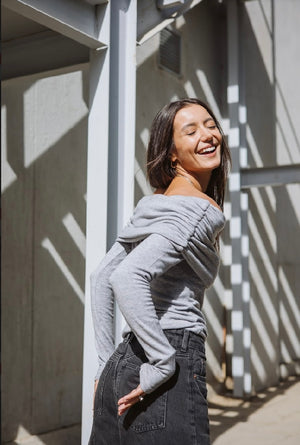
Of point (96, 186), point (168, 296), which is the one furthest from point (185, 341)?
point (96, 186)

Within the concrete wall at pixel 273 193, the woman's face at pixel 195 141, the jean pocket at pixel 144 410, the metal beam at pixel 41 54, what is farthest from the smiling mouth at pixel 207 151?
the concrete wall at pixel 273 193

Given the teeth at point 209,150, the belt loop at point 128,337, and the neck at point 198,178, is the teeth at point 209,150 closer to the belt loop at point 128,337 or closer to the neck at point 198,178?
the neck at point 198,178

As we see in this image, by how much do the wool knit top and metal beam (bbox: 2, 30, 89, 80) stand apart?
2.73 meters

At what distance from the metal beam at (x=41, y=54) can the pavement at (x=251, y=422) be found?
9.64 feet

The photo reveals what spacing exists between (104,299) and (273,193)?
8068mm

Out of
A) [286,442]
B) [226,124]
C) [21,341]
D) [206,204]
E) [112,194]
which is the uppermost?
[226,124]

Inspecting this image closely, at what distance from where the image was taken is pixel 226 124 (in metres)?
8.69

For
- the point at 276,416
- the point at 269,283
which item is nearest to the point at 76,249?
the point at 276,416

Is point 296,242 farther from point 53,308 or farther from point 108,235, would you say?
point 108,235

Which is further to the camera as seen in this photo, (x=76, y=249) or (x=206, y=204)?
(x=76, y=249)

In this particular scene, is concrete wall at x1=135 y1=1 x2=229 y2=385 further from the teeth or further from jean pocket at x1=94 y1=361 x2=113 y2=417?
jean pocket at x1=94 y1=361 x2=113 y2=417

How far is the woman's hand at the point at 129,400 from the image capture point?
1412 mm

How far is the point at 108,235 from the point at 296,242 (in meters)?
7.40

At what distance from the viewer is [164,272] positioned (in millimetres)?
1450
